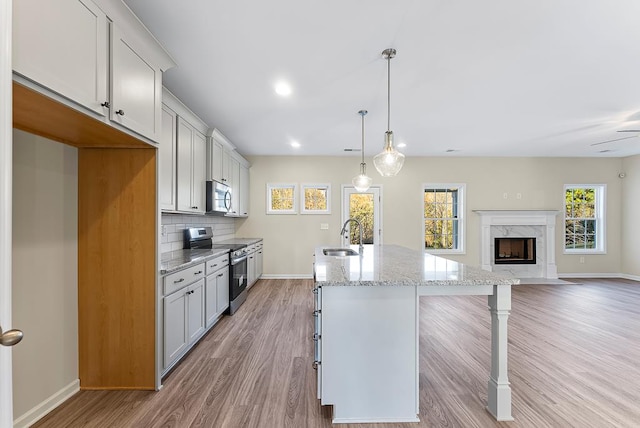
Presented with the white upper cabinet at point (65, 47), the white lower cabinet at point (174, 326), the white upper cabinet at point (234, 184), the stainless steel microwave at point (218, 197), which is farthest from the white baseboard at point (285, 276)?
the white upper cabinet at point (65, 47)

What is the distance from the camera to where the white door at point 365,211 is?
6387 mm

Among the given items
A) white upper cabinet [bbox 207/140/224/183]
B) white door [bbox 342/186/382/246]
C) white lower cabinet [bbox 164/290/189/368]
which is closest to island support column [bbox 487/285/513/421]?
white lower cabinet [bbox 164/290/189/368]

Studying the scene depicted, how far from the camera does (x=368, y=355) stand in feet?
6.11

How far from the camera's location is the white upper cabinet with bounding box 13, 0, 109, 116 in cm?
117

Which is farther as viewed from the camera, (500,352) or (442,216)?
(442,216)

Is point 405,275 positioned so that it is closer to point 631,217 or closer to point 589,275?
point 589,275

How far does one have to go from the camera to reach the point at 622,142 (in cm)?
522

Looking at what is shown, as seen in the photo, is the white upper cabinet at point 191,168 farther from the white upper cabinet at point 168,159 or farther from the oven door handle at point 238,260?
the oven door handle at point 238,260

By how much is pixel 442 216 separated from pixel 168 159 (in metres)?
5.57

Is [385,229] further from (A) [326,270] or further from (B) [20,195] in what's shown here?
(B) [20,195]

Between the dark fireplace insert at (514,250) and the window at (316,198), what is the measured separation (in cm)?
373

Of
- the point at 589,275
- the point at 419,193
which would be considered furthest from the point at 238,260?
the point at 589,275

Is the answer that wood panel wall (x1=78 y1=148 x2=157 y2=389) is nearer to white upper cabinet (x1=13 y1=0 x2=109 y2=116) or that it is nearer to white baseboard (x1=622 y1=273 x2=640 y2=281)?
white upper cabinet (x1=13 y1=0 x2=109 y2=116)

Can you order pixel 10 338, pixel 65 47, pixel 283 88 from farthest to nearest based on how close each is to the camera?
pixel 283 88 → pixel 65 47 → pixel 10 338
